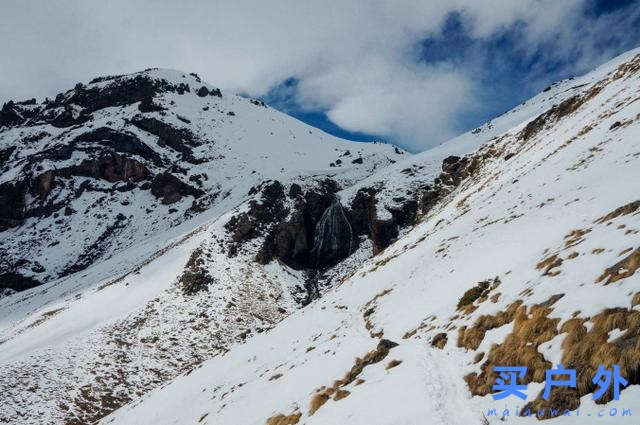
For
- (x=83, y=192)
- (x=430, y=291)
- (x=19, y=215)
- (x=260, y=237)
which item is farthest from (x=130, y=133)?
(x=430, y=291)

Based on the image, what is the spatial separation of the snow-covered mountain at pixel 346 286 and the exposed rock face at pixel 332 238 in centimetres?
20

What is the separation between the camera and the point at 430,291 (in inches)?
682

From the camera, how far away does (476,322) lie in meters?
11.1

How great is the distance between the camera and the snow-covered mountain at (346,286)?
29.7 feet

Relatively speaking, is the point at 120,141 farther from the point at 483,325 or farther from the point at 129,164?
the point at 483,325

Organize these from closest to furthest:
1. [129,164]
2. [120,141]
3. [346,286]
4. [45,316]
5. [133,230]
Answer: [346,286]
[45,316]
[133,230]
[129,164]
[120,141]

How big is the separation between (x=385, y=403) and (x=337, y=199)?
45.5m

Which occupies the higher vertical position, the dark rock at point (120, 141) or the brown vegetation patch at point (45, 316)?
the dark rock at point (120, 141)

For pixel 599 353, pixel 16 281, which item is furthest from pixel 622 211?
pixel 16 281

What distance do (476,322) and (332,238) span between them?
131ft

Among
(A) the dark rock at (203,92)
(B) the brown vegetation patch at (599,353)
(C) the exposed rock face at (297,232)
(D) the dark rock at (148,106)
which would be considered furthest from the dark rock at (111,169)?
(B) the brown vegetation patch at (599,353)

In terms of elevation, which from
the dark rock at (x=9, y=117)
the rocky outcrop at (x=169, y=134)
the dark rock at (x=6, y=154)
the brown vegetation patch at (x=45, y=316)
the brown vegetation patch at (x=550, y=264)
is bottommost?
the brown vegetation patch at (x=550, y=264)

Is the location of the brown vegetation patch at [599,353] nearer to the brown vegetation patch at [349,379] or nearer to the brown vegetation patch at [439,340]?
the brown vegetation patch at [439,340]

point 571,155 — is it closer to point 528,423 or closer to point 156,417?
point 528,423
